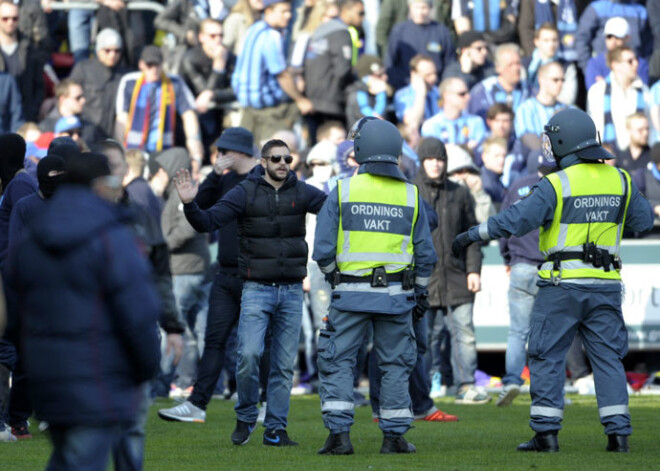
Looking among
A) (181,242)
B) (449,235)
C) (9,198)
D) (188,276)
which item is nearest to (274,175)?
(9,198)

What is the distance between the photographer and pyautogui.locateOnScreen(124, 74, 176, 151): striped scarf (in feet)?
58.6

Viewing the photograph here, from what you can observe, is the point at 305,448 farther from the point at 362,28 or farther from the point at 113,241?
the point at 362,28

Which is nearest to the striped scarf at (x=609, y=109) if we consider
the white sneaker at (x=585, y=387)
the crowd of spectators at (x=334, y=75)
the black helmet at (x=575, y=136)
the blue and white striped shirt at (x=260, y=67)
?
the crowd of spectators at (x=334, y=75)

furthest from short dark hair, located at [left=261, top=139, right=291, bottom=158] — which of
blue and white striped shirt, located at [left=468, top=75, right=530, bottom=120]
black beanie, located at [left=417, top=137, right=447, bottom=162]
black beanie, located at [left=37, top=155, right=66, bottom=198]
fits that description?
blue and white striped shirt, located at [left=468, top=75, right=530, bottom=120]

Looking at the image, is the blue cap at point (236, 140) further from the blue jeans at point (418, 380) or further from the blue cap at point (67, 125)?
the blue cap at point (67, 125)

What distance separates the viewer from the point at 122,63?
18688 millimetres

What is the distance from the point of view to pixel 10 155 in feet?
32.6

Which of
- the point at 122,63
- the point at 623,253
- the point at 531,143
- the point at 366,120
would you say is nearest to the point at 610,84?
the point at 531,143

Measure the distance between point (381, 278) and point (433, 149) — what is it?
4151 millimetres

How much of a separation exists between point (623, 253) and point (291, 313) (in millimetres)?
6390

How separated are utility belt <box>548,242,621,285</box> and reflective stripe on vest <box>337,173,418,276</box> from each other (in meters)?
1.03

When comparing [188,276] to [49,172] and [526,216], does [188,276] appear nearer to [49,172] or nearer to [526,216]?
[49,172]

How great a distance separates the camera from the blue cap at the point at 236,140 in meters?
10.4

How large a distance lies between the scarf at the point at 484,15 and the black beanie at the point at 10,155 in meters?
11.0
